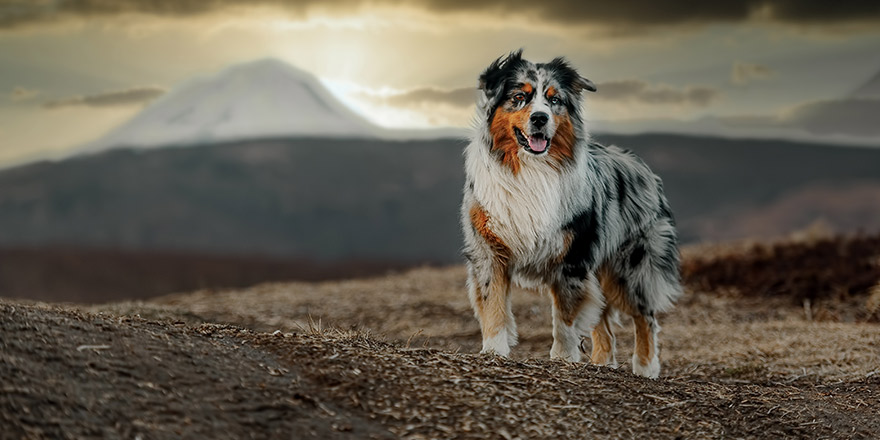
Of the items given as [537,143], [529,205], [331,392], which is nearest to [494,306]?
[529,205]

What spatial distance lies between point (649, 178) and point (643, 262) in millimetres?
701

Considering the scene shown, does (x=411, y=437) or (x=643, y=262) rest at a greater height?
(x=643, y=262)

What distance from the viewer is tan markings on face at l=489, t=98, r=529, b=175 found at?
6.35 metres

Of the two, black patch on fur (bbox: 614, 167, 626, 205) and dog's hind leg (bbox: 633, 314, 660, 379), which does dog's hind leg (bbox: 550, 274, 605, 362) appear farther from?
dog's hind leg (bbox: 633, 314, 660, 379)

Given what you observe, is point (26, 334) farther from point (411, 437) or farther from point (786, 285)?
point (786, 285)

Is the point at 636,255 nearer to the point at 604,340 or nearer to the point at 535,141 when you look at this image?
the point at 604,340

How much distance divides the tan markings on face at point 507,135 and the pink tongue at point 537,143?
0.37 ft

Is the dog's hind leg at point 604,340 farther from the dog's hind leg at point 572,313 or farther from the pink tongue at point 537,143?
the pink tongue at point 537,143

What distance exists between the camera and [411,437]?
4555 millimetres

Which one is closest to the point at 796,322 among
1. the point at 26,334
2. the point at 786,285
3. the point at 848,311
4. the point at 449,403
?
the point at 848,311

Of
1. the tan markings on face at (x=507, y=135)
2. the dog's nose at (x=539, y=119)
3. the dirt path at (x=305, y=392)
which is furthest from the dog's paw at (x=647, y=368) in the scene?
the dog's nose at (x=539, y=119)

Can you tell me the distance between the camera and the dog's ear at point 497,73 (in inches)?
254

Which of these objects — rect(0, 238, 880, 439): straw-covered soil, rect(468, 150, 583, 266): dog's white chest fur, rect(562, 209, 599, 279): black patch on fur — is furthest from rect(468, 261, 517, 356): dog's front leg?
rect(562, 209, 599, 279): black patch on fur

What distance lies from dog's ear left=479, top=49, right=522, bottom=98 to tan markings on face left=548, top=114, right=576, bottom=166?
0.49 metres
